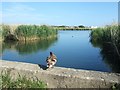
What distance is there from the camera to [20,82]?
5285 mm

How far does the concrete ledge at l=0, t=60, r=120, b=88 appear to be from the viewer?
15.9 feet

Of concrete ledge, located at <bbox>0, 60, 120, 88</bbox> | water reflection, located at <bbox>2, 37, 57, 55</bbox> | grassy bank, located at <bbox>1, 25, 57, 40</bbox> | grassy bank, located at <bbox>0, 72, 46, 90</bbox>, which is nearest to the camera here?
concrete ledge, located at <bbox>0, 60, 120, 88</bbox>

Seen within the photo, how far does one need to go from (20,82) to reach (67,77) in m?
1.11

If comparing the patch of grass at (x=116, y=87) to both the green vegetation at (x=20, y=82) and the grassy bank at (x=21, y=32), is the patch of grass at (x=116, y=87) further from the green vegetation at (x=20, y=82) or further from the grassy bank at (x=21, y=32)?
the grassy bank at (x=21, y=32)

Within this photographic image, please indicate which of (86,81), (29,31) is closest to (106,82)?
(86,81)

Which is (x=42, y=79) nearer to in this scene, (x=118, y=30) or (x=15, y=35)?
(x=118, y=30)

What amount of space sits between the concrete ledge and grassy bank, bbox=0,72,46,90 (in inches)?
4.5

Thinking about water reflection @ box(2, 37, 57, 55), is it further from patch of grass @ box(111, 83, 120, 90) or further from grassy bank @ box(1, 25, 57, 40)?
patch of grass @ box(111, 83, 120, 90)

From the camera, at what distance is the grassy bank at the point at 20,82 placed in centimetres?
519

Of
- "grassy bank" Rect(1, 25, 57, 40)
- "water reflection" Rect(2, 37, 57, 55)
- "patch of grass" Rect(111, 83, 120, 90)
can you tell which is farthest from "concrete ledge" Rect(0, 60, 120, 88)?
"grassy bank" Rect(1, 25, 57, 40)

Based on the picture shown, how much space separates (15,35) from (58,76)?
22.8 m

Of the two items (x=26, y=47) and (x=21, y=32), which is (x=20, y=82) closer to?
(x=26, y=47)

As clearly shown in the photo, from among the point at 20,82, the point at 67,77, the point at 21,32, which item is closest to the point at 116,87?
the point at 67,77

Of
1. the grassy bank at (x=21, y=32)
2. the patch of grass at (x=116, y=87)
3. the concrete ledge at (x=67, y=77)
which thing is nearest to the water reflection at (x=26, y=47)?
the grassy bank at (x=21, y=32)
